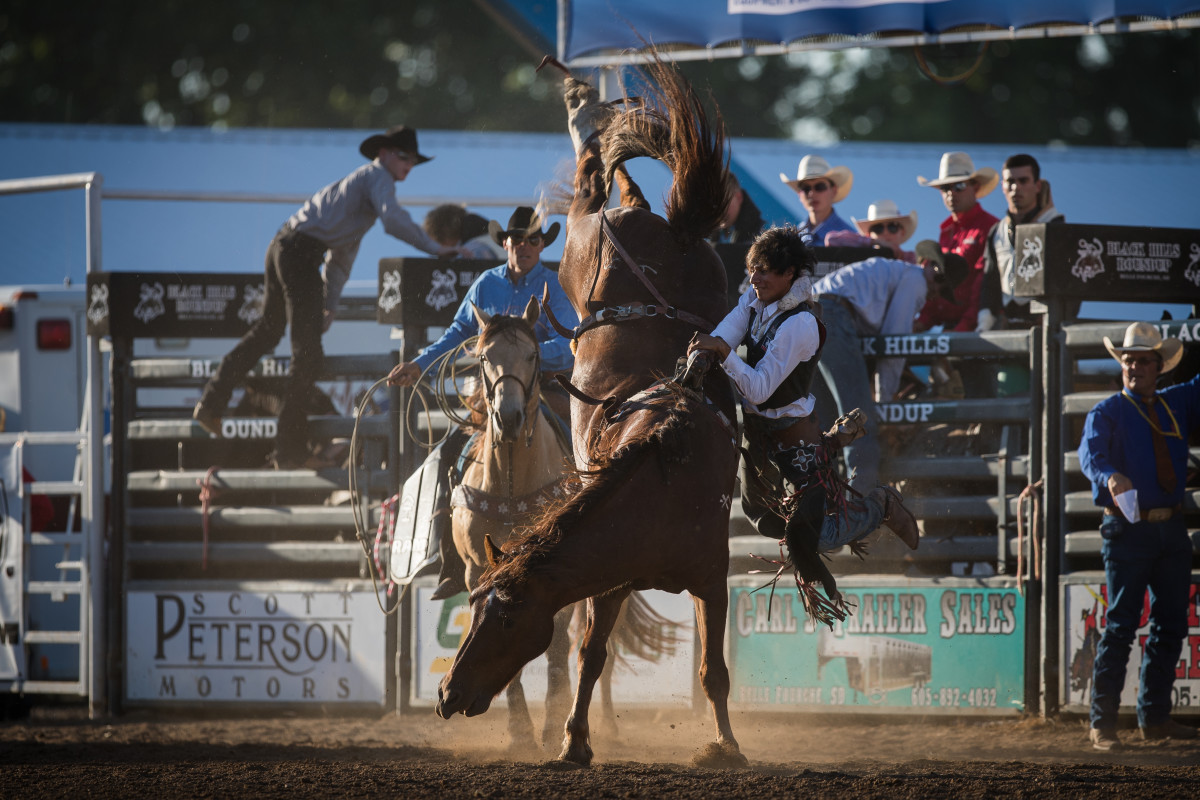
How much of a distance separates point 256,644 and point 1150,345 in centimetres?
581

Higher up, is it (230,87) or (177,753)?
(230,87)

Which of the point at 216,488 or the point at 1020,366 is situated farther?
the point at 216,488

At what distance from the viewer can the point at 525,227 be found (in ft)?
23.9

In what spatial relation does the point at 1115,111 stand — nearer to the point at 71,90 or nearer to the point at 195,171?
the point at 195,171

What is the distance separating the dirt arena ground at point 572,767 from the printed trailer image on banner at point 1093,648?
0.77 ft

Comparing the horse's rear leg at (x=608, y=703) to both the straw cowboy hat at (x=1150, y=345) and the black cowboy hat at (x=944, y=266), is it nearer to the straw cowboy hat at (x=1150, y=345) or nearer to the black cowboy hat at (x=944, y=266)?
the black cowboy hat at (x=944, y=266)

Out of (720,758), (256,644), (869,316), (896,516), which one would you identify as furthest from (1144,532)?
(256,644)

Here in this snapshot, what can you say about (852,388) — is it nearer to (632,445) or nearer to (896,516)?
(896,516)

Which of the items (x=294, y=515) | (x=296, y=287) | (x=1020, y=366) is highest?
(x=296, y=287)

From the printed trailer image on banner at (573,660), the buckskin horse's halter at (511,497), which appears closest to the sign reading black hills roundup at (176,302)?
the printed trailer image on banner at (573,660)

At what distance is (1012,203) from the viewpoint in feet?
26.1

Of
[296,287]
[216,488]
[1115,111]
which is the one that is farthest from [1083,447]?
[1115,111]

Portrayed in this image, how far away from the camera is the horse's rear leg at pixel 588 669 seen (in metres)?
5.23

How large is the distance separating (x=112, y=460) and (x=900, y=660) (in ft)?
17.8
